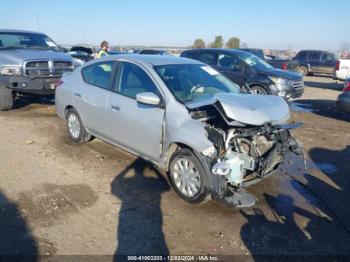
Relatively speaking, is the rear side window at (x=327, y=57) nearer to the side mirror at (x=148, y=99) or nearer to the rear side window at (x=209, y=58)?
the rear side window at (x=209, y=58)

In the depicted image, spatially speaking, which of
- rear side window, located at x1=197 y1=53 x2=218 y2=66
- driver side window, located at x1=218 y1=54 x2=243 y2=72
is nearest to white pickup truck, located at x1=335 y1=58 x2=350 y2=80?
driver side window, located at x1=218 y1=54 x2=243 y2=72

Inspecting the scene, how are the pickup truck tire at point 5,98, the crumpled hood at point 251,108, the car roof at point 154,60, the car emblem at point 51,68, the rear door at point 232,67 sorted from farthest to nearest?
the rear door at point 232,67 < the car emblem at point 51,68 < the pickup truck tire at point 5,98 < the car roof at point 154,60 < the crumpled hood at point 251,108

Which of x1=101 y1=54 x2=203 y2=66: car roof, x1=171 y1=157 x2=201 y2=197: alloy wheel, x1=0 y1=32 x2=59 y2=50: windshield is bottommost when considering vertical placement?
x1=171 y1=157 x2=201 y2=197: alloy wheel

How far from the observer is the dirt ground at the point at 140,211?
11.2 feet

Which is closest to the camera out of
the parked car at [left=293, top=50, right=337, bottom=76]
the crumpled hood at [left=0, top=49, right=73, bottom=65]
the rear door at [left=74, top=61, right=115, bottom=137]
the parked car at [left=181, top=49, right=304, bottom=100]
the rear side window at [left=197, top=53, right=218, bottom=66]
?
the rear door at [left=74, top=61, right=115, bottom=137]

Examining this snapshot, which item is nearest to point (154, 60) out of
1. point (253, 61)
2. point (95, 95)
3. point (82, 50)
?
point (95, 95)

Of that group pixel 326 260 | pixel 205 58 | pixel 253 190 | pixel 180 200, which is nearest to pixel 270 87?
pixel 205 58

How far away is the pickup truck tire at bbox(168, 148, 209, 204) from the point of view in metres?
3.99

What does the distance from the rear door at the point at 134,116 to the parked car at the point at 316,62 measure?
20.1 meters

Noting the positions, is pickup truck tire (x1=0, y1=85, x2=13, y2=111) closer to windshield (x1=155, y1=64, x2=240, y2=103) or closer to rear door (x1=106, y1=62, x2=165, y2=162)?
rear door (x1=106, y1=62, x2=165, y2=162)

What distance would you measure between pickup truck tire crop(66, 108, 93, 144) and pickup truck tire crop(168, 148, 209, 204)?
2.37 m

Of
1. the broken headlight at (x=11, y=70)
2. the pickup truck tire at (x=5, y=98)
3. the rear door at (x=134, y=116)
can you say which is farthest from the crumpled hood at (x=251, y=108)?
the pickup truck tire at (x=5, y=98)

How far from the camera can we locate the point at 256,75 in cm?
1042

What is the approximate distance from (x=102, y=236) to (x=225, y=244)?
4.17ft
